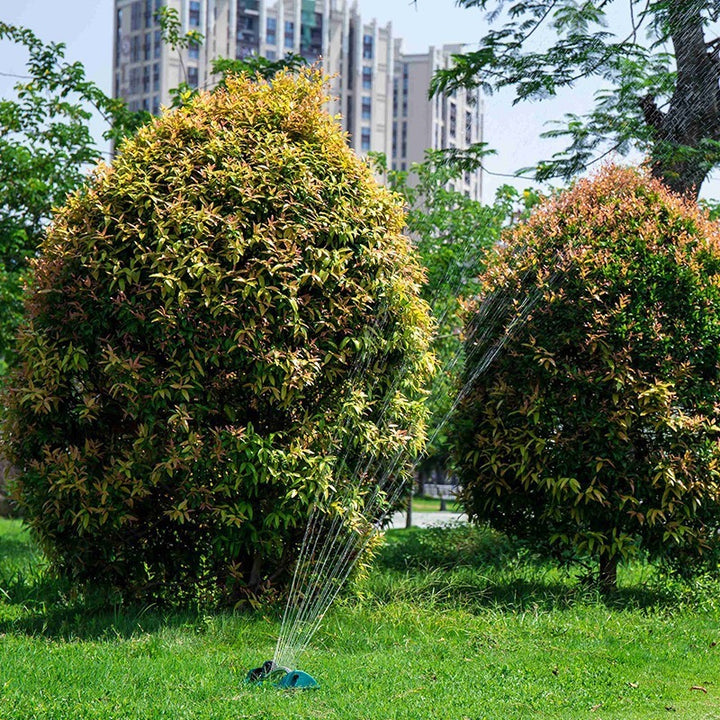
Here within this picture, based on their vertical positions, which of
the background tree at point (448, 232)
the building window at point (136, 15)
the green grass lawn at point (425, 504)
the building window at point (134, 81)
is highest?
the building window at point (136, 15)

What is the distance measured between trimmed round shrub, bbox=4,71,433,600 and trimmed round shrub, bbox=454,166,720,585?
1.08 meters

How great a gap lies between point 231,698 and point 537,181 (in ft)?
24.1

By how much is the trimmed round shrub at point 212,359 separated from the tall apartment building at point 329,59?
73983 millimetres

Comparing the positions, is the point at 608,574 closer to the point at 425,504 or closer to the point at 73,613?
the point at 73,613

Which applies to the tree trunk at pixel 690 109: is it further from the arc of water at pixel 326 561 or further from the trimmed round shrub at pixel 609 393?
the arc of water at pixel 326 561

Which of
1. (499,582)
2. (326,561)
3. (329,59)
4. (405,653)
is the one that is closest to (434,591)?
(499,582)

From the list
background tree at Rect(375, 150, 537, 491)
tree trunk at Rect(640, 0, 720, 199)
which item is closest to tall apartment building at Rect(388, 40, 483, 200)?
background tree at Rect(375, 150, 537, 491)

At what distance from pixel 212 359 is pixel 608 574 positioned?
3761 millimetres

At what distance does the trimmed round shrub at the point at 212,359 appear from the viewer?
612cm

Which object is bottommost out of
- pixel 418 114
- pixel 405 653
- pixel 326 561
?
pixel 405 653

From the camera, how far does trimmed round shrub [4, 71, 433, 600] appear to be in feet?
20.1

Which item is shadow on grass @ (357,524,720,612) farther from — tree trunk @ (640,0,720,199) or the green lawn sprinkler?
tree trunk @ (640,0,720,199)

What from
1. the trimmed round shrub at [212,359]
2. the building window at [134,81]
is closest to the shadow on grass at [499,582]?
the trimmed round shrub at [212,359]

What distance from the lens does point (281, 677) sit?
16.4 feet
